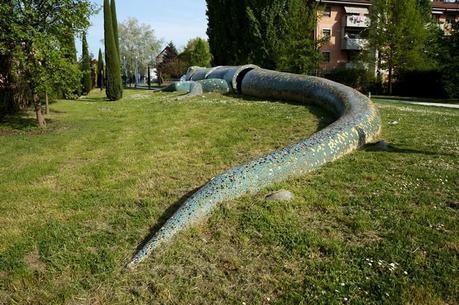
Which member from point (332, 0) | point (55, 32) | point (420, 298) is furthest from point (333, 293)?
point (332, 0)

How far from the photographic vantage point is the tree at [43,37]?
9320 millimetres

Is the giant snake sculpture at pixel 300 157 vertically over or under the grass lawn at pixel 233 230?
over

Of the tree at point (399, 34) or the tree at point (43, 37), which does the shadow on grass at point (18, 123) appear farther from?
the tree at point (399, 34)

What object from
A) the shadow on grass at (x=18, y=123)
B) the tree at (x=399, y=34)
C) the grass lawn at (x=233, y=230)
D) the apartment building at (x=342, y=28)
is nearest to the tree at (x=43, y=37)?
the shadow on grass at (x=18, y=123)

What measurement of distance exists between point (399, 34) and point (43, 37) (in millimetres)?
24470

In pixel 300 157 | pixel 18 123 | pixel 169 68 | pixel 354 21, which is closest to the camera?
pixel 300 157

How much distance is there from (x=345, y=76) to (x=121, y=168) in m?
27.4

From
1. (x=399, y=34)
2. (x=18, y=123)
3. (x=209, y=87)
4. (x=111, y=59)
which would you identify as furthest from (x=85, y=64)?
(x=399, y=34)

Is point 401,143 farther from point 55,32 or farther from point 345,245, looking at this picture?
point 55,32

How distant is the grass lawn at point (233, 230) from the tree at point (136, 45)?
178 ft

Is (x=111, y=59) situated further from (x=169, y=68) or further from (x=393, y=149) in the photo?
(x=169, y=68)

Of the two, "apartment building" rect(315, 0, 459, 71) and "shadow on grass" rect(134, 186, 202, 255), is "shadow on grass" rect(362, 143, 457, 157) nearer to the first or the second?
"shadow on grass" rect(134, 186, 202, 255)

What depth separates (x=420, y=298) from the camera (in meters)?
2.92

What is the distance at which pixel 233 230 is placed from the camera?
4.06m
